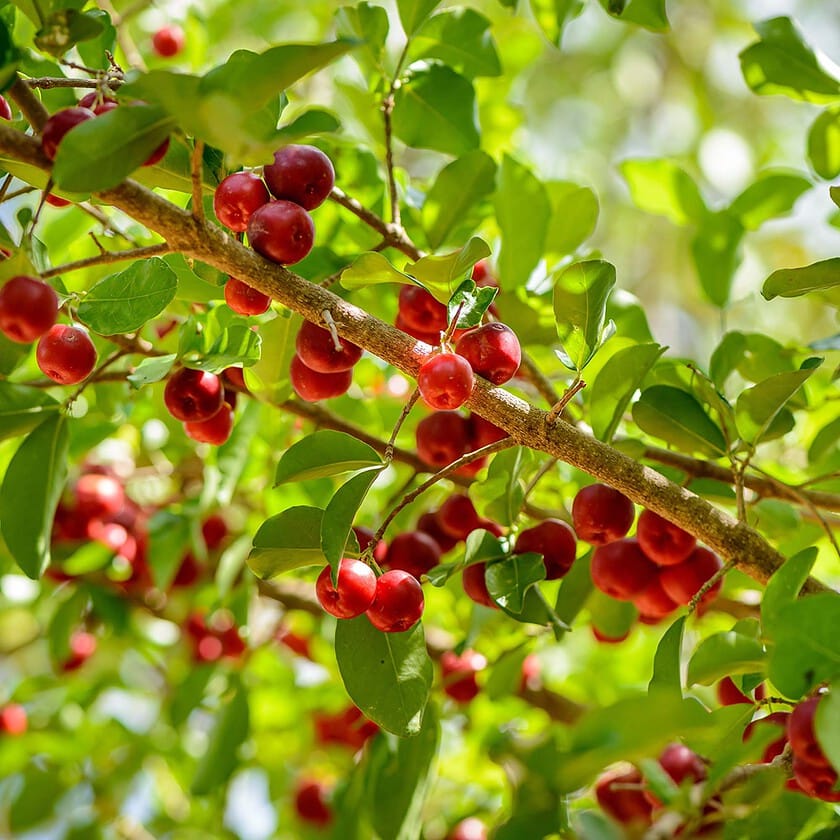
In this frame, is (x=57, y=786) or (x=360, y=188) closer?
(x=360, y=188)

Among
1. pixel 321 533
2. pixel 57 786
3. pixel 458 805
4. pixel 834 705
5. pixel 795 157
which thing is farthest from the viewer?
pixel 795 157

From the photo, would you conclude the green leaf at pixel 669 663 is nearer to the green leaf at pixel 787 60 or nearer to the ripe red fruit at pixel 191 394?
the ripe red fruit at pixel 191 394

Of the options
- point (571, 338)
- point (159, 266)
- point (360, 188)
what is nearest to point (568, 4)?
point (360, 188)

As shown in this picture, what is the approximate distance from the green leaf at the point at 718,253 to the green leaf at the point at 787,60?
1.14 feet

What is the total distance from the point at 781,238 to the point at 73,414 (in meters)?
4.32

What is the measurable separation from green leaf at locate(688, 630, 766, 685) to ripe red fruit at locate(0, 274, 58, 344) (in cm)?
78

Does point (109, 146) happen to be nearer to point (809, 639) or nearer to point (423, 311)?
point (423, 311)

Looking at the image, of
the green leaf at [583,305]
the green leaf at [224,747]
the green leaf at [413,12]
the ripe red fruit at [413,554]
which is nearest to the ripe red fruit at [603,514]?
the green leaf at [583,305]

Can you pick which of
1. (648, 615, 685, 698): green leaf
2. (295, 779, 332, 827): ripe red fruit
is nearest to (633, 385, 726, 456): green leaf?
(648, 615, 685, 698): green leaf

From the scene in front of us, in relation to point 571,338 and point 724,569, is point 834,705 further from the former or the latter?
point 571,338

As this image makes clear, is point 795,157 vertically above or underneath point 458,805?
above

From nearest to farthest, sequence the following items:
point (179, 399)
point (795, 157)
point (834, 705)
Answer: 1. point (834, 705)
2. point (179, 399)
3. point (795, 157)

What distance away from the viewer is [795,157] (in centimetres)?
313

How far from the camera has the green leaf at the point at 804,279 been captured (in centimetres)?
A: 114
